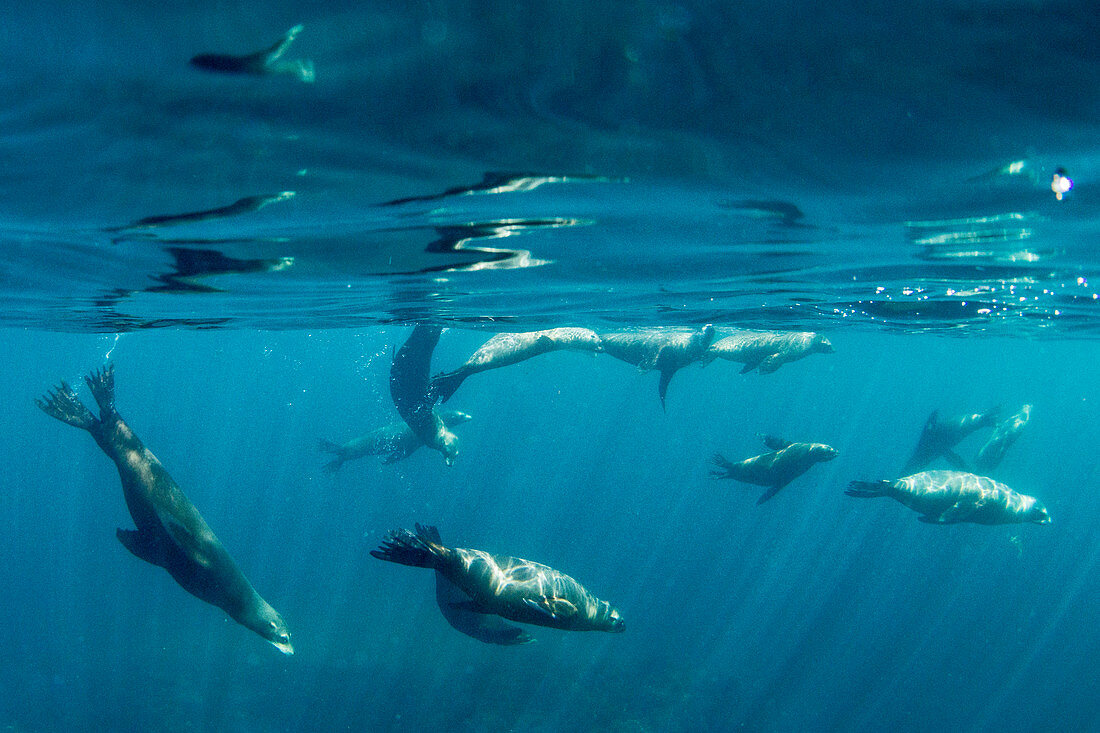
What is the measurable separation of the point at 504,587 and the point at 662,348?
9.42 metres

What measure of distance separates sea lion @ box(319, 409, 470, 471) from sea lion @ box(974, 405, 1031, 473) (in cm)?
1492

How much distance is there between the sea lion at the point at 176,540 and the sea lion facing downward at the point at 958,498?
10187 millimetres

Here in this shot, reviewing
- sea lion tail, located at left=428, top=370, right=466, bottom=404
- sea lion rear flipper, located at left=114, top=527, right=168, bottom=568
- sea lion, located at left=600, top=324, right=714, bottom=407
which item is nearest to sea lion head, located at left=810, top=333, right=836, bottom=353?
sea lion, located at left=600, top=324, right=714, bottom=407

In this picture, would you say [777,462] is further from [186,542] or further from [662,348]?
[186,542]

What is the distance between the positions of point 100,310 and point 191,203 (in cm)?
1118

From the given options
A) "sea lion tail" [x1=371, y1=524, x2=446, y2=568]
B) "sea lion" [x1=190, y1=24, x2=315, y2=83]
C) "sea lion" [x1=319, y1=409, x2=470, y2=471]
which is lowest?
"sea lion" [x1=319, y1=409, x2=470, y2=471]

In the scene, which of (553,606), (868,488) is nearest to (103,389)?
(553,606)

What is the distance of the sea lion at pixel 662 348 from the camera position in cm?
1486

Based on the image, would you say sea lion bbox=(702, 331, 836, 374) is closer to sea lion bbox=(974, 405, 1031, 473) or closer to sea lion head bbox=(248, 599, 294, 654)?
sea lion bbox=(974, 405, 1031, 473)

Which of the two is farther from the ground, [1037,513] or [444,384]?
[444,384]

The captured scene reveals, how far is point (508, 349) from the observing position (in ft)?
48.1

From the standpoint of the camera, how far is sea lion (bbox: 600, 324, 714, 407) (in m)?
14.9

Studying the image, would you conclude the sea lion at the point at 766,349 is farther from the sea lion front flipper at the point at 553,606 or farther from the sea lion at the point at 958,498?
the sea lion front flipper at the point at 553,606

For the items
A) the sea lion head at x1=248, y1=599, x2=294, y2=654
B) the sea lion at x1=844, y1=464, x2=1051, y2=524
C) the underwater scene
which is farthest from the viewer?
the sea lion at x1=844, y1=464, x2=1051, y2=524
